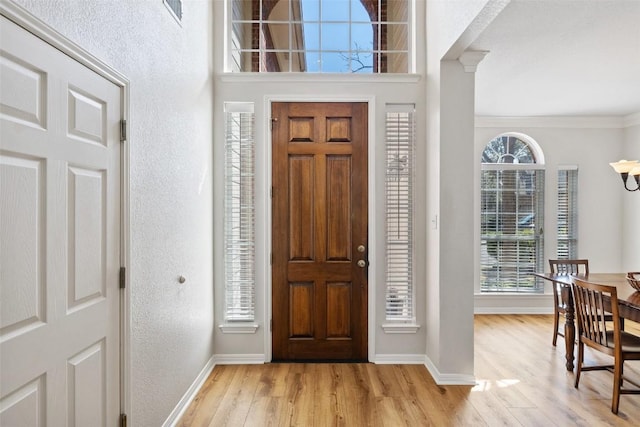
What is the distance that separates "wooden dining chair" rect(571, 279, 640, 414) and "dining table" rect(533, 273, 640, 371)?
0.10 m

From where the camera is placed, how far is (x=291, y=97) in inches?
136

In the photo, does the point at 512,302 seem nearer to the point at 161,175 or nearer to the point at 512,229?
the point at 512,229

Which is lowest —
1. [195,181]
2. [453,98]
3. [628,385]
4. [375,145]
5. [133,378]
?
[628,385]

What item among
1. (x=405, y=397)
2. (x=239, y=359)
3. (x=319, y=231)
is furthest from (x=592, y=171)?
(x=239, y=359)

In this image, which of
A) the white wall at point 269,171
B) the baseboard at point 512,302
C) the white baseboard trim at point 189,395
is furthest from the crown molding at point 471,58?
the baseboard at point 512,302

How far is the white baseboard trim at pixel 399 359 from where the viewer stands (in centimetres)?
341

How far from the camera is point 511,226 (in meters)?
5.31

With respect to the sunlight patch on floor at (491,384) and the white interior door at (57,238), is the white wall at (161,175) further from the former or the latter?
the sunlight patch on floor at (491,384)

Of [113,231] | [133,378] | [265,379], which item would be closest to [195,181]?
[113,231]

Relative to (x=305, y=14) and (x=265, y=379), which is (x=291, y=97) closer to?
(x=305, y=14)

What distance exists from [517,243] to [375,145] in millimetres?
3128

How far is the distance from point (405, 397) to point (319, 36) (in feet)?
10.4

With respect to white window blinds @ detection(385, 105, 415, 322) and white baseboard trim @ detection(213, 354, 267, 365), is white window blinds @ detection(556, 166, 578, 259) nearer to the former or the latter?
white window blinds @ detection(385, 105, 415, 322)

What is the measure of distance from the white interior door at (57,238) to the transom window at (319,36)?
2.09 m
